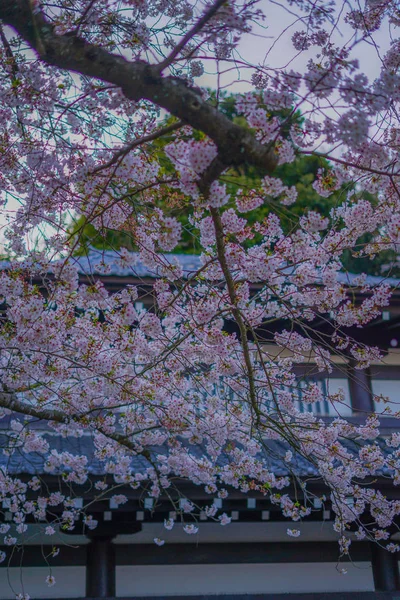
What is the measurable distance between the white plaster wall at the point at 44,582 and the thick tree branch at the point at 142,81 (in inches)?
196

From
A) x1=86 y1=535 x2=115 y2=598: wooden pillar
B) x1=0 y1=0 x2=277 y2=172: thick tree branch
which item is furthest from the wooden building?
x1=0 y1=0 x2=277 y2=172: thick tree branch

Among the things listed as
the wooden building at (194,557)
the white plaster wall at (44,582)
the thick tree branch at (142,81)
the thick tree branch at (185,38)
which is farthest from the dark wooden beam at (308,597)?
the thick tree branch at (185,38)

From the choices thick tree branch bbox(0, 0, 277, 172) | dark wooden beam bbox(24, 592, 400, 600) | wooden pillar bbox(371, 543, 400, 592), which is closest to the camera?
thick tree branch bbox(0, 0, 277, 172)

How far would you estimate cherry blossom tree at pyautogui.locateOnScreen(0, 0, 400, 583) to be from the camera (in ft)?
9.70

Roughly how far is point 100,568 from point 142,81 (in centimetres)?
488

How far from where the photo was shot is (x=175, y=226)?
350 cm

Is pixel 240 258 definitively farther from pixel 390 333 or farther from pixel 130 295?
pixel 390 333

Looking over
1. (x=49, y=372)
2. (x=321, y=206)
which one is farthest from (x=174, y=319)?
(x=321, y=206)

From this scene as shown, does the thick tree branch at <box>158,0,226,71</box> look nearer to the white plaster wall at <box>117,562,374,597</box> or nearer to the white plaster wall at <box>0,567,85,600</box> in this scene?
the white plaster wall at <box>0,567,85,600</box>

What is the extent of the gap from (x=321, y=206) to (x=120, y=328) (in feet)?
56.5

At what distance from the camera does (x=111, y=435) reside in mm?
5082

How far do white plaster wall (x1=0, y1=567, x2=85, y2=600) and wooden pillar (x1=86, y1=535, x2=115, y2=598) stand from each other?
0.20m

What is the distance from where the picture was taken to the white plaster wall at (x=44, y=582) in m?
6.05

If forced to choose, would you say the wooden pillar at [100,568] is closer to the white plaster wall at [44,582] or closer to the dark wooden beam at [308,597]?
the white plaster wall at [44,582]
